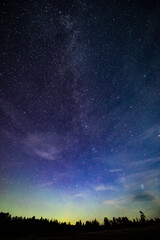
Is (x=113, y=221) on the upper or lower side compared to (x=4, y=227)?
upper

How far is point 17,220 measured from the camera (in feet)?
270

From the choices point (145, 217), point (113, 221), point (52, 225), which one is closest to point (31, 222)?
point (52, 225)

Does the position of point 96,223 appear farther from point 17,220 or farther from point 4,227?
point 4,227

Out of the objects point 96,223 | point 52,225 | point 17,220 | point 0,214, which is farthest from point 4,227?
point 96,223

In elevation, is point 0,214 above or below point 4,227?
above

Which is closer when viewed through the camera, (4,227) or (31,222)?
(4,227)

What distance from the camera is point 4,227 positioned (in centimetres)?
6875

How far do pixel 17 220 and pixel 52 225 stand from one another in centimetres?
2927

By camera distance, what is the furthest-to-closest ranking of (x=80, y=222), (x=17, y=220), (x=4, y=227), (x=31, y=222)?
1. (x=80, y=222)
2. (x=31, y=222)
3. (x=17, y=220)
4. (x=4, y=227)

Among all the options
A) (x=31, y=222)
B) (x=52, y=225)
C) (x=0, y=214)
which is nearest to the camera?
(x=0, y=214)

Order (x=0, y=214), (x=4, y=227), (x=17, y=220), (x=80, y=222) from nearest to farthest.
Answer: (x=4, y=227), (x=0, y=214), (x=17, y=220), (x=80, y=222)

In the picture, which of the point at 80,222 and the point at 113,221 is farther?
the point at 80,222

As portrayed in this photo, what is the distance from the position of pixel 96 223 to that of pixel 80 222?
19.2 m

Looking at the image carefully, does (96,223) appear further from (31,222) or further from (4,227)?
(4,227)
